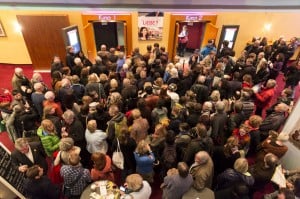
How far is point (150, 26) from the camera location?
339 inches

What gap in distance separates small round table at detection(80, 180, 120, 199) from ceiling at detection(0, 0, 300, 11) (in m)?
2.98

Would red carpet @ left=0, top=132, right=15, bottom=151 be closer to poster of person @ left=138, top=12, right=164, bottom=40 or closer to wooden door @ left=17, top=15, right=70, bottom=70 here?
wooden door @ left=17, top=15, right=70, bottom=70

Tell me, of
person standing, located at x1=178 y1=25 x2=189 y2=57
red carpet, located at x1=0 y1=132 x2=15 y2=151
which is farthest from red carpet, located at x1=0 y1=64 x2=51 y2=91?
person standing, located at x1=178 y1=25 x2=189 y2=57

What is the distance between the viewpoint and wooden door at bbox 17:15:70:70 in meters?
7.69

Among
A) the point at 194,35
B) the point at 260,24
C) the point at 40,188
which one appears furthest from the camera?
the point at 194,35

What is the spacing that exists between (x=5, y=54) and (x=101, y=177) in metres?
7.77

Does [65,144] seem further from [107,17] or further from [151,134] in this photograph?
[107,17]

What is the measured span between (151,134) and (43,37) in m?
5.99

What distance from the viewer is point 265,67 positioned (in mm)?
6090

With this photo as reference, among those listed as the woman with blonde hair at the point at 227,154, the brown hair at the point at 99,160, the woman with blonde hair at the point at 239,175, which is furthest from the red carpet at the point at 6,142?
the woman with blonde hair at the point at 239,175

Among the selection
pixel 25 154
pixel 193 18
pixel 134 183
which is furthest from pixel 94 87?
pixel 193 18

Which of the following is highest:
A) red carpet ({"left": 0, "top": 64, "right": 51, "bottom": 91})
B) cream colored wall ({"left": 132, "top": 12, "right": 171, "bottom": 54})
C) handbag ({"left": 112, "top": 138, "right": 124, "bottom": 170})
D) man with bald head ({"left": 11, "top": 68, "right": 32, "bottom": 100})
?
cream colored wall ({"left": 132, "top": 12, "right": 171, "bottom": 54})

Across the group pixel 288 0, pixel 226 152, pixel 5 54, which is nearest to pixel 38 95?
pixel 226 152

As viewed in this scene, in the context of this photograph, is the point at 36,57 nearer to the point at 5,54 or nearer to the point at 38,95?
Result: the point at 5,54
